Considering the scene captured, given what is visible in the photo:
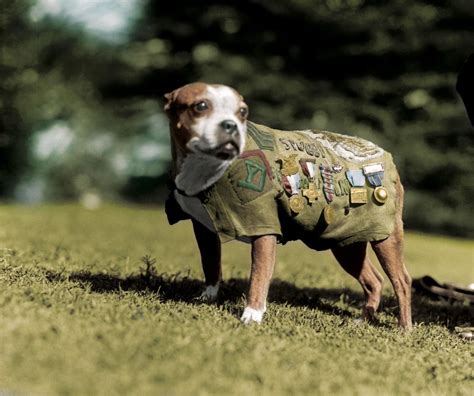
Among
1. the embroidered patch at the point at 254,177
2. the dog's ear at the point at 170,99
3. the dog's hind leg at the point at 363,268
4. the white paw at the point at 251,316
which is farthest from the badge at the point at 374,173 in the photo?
the dog's ear at the point at 170,99

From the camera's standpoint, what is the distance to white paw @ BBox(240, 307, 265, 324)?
3316 mm

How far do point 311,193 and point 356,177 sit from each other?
0.38 meters

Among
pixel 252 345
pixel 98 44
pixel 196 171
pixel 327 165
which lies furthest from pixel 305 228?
pixel 98 44

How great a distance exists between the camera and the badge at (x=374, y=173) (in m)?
3.84

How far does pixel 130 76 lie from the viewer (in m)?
16.6

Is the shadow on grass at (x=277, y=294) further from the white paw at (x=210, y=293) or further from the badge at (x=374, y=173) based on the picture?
the badge at (x=374, y=173)

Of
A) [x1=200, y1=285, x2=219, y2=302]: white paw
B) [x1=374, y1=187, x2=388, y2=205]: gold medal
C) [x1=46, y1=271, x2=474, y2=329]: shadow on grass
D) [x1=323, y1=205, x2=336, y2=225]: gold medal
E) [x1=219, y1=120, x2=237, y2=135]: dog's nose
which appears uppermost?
[x1=219, y1=120, x2=237, y2=135]: dog's nose

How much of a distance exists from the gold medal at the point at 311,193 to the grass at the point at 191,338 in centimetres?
65

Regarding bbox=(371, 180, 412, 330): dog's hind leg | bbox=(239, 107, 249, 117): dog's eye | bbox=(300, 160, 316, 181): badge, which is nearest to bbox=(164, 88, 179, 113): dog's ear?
bbox=(239, 107, 249, 117): dog's eye

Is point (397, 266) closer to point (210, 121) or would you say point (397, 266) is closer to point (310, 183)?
point (310, 183)

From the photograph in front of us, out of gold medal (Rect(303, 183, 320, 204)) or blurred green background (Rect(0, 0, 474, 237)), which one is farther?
blurred green background (Rect(0, 0, 474, 237))

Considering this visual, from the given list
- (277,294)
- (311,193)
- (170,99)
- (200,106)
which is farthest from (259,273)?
(277,294)

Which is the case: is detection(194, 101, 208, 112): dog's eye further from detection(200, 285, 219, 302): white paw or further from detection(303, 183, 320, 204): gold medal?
detection(200, 285, 219, 302): white paw

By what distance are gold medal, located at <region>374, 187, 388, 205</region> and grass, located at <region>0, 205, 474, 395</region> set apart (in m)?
0.70
